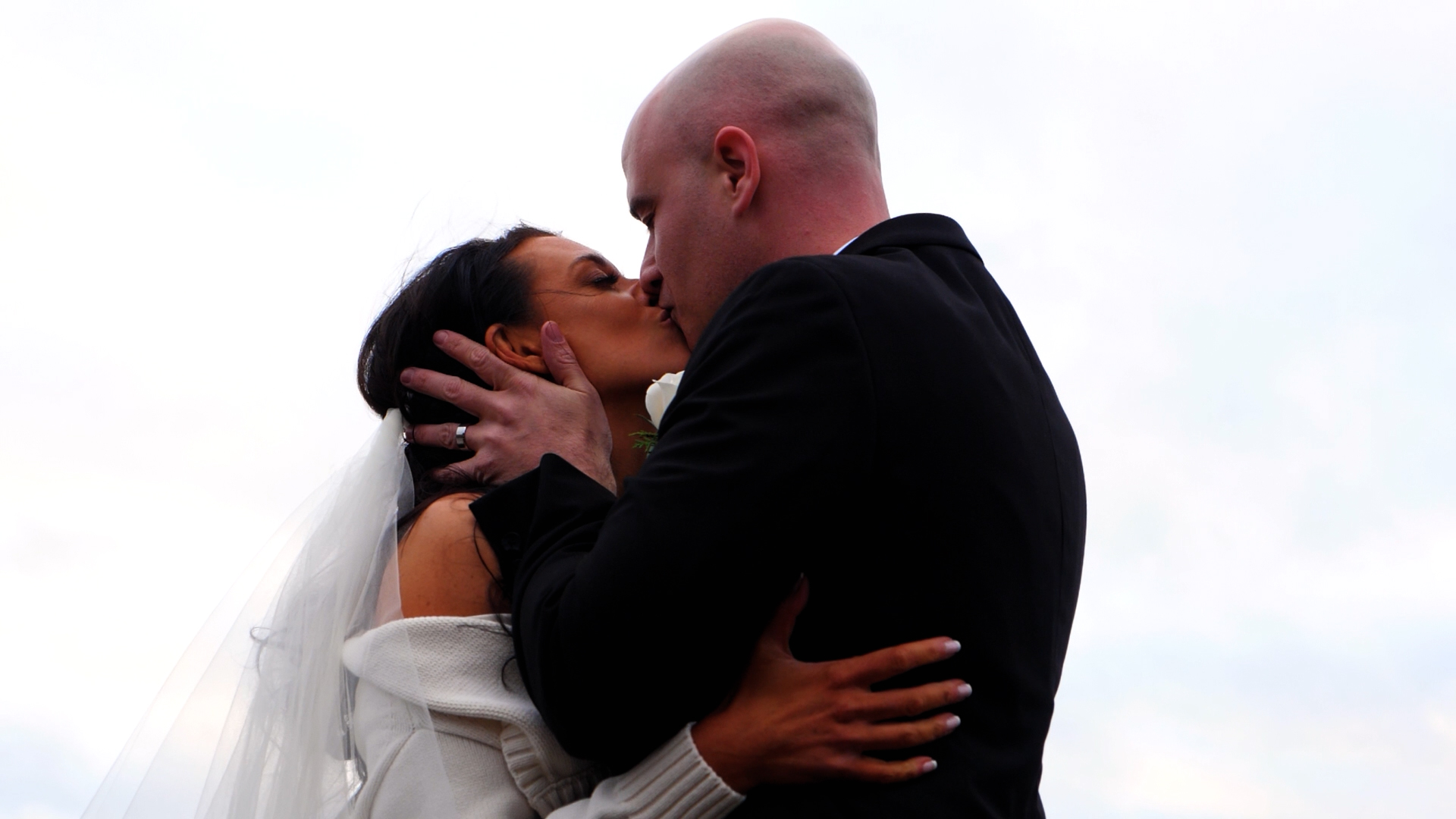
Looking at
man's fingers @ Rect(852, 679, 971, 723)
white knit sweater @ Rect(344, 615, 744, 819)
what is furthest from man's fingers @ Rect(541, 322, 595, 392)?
man's fingers @ Rect(852, 679, 971, 723)

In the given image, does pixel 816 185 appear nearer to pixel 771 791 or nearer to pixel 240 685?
pixel 771 791

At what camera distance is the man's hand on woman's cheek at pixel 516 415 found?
3377 mm

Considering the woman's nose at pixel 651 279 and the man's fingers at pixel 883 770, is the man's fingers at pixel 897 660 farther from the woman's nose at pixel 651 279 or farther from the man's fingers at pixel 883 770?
the woman's nose at pixel 651 279

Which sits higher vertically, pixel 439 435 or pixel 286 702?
pixel 439 435

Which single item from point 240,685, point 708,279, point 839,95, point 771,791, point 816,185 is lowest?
point 240,685

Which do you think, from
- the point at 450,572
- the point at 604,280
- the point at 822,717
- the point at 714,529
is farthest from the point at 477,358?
the point at 822,717

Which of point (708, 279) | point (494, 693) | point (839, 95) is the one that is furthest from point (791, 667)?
point (839, 95)

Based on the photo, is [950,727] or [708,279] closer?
[950,727]

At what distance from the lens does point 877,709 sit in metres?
2.16

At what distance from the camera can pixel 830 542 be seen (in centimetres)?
221

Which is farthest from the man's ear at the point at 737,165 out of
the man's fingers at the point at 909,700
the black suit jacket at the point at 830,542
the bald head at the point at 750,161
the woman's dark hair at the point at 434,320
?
the man's fingers at the point at 909,700

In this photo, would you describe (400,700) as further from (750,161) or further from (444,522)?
(750,161)

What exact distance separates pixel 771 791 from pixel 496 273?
2.18 m

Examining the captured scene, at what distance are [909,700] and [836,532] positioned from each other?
0.32 m
